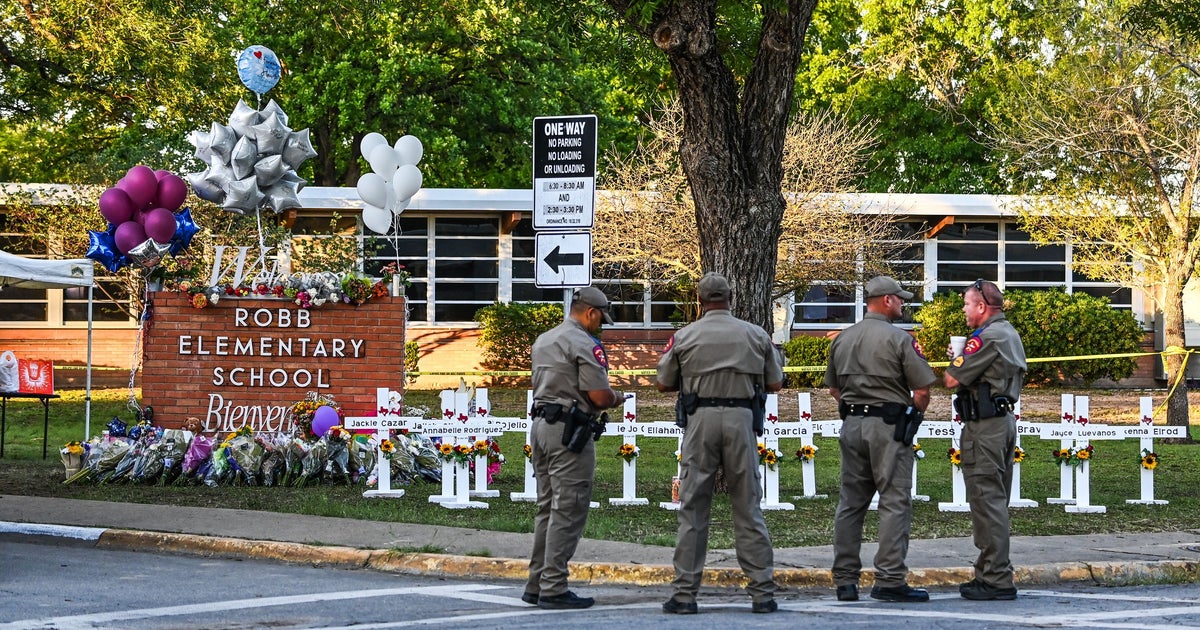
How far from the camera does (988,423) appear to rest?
348 inches

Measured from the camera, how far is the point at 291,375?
1523 centimetres

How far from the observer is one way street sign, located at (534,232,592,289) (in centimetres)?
1062

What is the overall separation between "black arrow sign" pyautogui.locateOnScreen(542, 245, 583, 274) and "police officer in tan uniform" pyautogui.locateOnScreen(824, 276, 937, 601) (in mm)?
2556

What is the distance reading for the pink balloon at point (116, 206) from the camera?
14.9 metres

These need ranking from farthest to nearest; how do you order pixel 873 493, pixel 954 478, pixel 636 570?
pixel 954 478, pixel 636 570, pixel 873 493

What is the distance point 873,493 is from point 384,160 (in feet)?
31.2

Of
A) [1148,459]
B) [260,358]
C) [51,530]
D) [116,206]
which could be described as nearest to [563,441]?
[51,530]

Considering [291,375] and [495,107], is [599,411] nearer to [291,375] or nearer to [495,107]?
[291,375]

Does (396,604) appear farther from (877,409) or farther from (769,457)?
(769,457)

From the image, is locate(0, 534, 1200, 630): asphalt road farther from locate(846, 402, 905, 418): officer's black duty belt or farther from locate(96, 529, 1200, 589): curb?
locate(846, 402, 905, 418): officer's black duty belt

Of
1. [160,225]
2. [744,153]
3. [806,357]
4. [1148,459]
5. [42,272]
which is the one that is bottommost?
[1148,459]

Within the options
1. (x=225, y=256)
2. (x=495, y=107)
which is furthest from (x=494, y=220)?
(x=225, y=256)

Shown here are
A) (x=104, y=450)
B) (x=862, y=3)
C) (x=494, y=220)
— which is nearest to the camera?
(x=104, y=450)

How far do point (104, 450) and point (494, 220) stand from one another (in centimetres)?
1738
